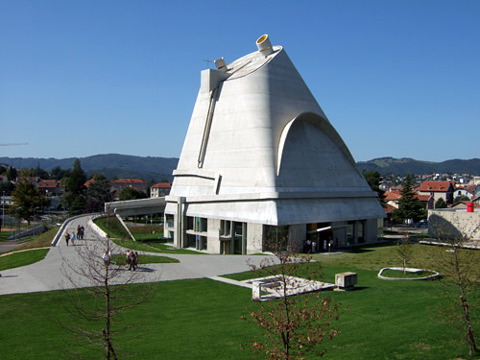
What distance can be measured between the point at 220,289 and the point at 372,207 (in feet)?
90.1

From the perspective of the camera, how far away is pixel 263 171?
39094mm

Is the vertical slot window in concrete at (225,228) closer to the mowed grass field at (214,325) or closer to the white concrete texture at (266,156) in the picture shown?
the white concrete texture at (266,156)

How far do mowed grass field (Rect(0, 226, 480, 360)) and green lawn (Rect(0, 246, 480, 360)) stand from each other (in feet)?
0.09

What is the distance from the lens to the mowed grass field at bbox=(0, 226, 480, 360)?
1238 cm

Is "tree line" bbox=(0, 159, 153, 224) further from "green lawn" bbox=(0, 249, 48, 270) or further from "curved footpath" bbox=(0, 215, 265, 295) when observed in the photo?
"curved footpath" bbox=(0, 215, 265, 295)

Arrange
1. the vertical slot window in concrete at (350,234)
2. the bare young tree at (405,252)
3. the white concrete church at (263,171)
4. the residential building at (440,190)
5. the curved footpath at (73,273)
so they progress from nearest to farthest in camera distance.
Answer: the curved footpath at (73,273), the bare young tree at (405,252), the white concrete church at (263,171), the vertical slot window in concrete at (350,234), the residential building at (440,190)

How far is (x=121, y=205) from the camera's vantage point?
54812 millimetres

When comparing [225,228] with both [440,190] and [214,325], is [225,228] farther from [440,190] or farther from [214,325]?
[440,190]

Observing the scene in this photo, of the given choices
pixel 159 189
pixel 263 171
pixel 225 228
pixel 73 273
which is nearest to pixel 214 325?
pixel 73 273

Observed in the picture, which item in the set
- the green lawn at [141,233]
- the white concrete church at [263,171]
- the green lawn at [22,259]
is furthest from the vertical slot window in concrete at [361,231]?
the green lawn at [22,259]

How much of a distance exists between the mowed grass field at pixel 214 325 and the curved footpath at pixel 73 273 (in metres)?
1.70

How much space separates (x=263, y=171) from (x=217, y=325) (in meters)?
24.4

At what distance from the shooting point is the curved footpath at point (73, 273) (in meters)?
22.3

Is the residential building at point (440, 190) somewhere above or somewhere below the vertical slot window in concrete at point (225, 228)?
above
